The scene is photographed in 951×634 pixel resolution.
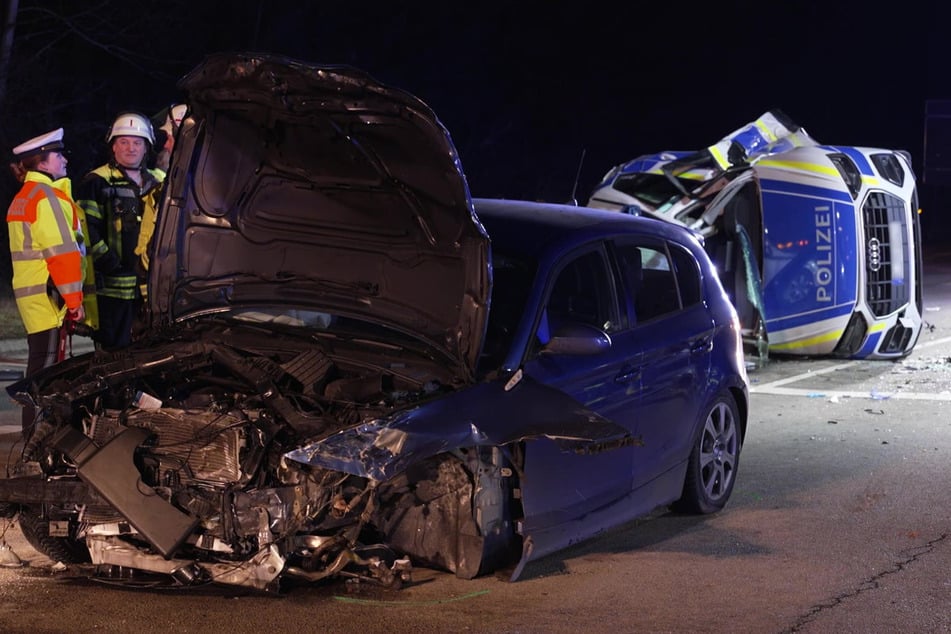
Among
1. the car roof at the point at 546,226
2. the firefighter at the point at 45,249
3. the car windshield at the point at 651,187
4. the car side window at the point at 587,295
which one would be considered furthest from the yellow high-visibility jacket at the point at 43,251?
the car windshield at the point at 651,187

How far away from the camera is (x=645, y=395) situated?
6.90m

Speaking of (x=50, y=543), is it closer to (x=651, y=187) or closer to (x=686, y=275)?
(x=686, y=275)

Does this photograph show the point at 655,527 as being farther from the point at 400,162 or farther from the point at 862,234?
the point at 862,234

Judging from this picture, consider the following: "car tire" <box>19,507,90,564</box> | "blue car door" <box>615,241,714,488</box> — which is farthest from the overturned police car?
"car tire" <box>19,507,90,564</box>

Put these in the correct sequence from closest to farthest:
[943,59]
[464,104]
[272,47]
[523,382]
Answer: [523,382] < [272,47] < [464,104] < [943,59]

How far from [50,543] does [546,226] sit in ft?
8.97

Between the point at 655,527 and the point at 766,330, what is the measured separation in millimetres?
6758

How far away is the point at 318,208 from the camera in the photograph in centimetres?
649

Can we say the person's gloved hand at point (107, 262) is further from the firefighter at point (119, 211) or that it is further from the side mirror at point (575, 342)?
the side mirror at point (575, 342)

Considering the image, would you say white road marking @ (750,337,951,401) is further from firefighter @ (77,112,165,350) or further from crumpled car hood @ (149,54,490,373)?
crumpled car hood @ (149,54,490,373)

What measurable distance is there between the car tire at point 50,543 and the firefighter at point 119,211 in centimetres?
295

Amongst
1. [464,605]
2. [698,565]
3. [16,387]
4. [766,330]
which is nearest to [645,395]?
[698,565]

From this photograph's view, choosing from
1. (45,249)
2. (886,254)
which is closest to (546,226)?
(45,249)

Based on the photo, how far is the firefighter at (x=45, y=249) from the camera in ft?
27.5
